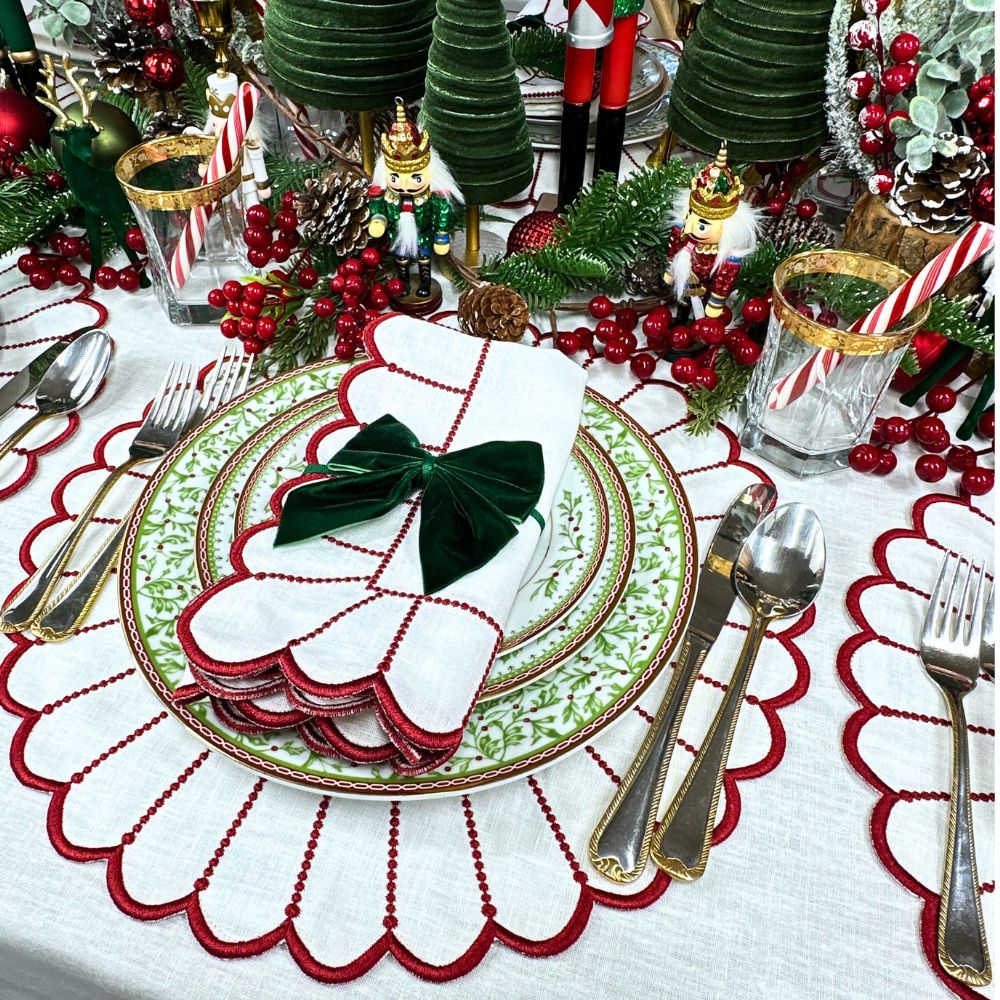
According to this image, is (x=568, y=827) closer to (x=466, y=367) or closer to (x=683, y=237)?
(x=466, y=367)

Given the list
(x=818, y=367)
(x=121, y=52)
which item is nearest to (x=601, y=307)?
(x=818, y=367)

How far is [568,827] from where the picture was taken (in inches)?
18.8

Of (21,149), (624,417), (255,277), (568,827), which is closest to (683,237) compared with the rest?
(624,417)

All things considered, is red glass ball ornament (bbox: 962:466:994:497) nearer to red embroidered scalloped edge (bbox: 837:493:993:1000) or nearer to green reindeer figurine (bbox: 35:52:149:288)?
red embroidered scalloped edge (bbox: 837:493:993:1000)

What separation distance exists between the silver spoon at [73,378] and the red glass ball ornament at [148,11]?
16.4 inches

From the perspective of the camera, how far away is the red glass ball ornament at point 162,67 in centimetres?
93

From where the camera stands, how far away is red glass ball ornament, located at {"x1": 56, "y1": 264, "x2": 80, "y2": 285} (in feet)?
2.81

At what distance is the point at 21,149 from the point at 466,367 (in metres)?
0.73

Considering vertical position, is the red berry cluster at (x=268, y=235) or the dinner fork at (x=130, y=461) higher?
the red berry cluster at (x=268, y=235)

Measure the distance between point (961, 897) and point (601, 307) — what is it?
1.89 feet

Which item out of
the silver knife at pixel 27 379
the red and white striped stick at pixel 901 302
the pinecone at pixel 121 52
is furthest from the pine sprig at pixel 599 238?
the pinecone at pixel 121 52

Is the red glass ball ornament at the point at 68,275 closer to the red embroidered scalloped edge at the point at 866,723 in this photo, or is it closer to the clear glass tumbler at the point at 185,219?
the clear glass tumbler at the point at 185,219

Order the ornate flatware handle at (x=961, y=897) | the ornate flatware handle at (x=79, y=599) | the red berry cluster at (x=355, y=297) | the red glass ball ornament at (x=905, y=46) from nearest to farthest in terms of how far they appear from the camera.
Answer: the ornate flatware handle at (x=961, y=897) → the ornate flatware handle at (x=79, y=599) → the red glass ball ornament at (x=905, y=46) → the red berry cluster at (x=355, y=297)

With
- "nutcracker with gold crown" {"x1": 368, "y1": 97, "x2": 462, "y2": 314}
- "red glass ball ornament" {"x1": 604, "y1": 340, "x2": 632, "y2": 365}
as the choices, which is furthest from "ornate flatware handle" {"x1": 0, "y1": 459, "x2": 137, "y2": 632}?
"red glass ball ornament" {"x1": 604, "y1": 340, "x2": 632, "y2": 365}
